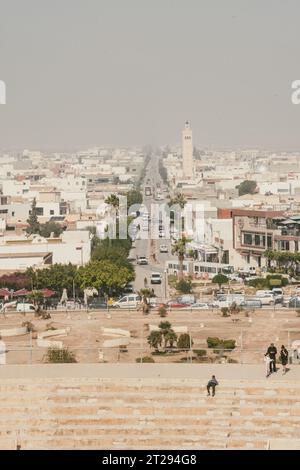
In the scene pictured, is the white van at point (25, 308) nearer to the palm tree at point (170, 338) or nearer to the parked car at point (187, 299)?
the parked car at point (187, 299)

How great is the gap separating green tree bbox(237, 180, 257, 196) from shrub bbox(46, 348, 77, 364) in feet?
178

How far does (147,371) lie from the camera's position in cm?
1369

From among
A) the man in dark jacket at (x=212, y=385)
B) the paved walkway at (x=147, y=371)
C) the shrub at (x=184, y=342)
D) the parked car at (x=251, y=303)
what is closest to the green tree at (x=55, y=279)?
the parked car at (x=251, y=303)

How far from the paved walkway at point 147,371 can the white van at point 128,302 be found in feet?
35.5

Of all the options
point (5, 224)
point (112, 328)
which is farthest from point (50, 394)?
point (5, 224)

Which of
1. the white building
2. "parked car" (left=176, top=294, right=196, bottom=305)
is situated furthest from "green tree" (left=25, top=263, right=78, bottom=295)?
the white building

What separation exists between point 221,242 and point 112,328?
1672 cm

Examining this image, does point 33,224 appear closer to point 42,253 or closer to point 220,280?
point 42,253

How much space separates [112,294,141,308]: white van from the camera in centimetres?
2517

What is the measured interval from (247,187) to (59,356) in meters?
57.0

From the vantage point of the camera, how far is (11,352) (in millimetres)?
17359

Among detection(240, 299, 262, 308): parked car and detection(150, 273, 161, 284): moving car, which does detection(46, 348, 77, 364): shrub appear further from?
detection(150, 273, 161, 284): moving car

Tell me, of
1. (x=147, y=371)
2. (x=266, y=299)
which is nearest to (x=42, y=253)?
(x=266, y=299)
